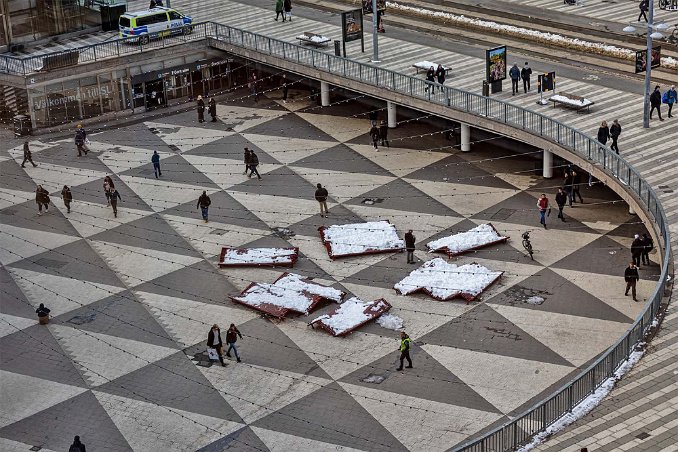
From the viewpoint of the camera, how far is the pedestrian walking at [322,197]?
46750 millimetres

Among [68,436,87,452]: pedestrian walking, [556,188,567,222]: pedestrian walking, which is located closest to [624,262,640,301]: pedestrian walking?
[556,188,567,222]: pedestrian walking

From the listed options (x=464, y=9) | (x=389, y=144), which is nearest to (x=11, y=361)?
(x=389, y=144)

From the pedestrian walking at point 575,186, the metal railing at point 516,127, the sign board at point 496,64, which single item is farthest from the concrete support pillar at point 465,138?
the pedestrian walking at point 575,186

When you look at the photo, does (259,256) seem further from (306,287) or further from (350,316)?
(350,316)

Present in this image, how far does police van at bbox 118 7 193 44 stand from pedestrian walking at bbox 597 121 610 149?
24564mm

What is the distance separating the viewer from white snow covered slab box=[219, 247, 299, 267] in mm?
43653

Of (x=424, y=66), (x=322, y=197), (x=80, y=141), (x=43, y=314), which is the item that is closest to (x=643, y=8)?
(x=424, y=66)

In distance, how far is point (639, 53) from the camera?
4541 centimetres

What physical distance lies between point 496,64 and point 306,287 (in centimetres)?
1376

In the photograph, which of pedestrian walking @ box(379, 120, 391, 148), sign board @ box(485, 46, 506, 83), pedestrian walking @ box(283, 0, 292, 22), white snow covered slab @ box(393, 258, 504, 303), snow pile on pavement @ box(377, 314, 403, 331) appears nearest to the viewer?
snow pile on pavement @ box(377, 314, 403, 331)

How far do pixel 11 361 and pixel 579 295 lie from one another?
16900 mm

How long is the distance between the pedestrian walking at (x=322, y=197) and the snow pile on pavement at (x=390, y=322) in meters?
8.27

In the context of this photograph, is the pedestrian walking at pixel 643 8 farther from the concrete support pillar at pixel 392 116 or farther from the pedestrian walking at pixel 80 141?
the pedestrian walking at pixel 80 141

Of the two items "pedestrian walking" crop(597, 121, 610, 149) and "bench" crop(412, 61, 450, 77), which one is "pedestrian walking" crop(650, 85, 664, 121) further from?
"bench" crop(412, 61, 450, 77)
